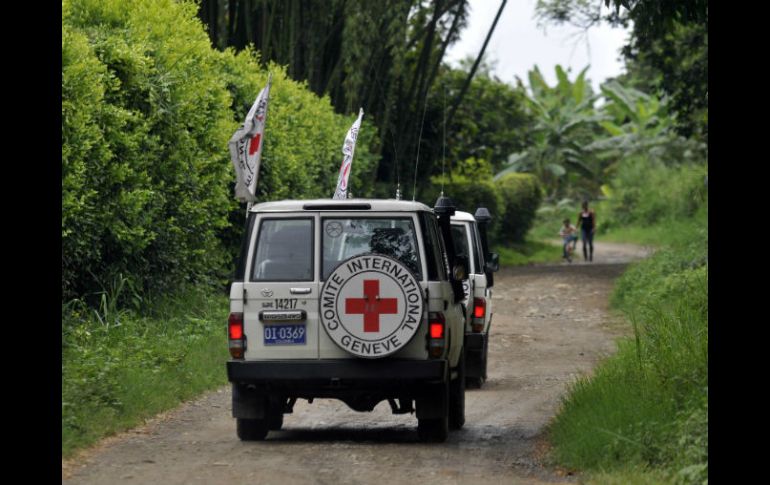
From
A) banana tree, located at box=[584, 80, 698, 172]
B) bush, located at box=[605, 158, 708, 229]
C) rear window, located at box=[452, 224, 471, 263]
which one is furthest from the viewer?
banana tree, located at box=[584, 80, 698, 172]

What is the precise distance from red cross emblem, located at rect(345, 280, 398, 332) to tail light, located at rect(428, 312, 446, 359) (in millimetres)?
377

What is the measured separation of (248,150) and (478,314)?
3623mm

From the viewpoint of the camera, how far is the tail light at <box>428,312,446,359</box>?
10781mm

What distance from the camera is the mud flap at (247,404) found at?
11047 mm

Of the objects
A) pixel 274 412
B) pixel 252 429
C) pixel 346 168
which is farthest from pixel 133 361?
pixel 346 168

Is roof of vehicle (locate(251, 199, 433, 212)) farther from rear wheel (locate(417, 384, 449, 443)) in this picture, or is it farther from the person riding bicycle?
the person riding bicycle

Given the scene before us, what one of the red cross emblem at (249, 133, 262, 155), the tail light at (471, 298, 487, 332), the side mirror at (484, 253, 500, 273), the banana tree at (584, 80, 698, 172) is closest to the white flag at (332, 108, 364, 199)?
the red cross emblem at (249, 133, 262, 155)

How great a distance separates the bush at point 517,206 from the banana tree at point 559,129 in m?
11.0

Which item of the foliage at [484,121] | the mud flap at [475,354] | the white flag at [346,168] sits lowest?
the mud flap at [475,354]

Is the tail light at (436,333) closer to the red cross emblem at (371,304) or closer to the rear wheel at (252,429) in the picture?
the red cross emblem at (371,304)

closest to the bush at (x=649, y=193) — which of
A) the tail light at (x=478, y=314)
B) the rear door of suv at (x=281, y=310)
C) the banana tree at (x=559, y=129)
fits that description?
the banana tree at (x=559, y=129)

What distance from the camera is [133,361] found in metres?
→ 13.6
